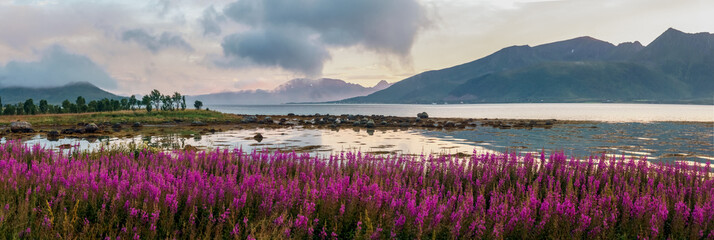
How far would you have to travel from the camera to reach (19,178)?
26.3 ft

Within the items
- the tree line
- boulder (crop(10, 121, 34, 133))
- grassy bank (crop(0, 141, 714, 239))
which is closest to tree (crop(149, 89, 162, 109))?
the tree line

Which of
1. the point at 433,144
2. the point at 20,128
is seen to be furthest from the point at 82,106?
the point at 433,144

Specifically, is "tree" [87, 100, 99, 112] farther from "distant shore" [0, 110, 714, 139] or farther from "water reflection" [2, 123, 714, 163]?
"water reflection" [2, 123, 714, 163]

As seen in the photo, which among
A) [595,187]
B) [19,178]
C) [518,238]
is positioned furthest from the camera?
[595,187]

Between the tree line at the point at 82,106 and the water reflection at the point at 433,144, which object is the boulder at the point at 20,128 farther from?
the tree line at the point at 82,106

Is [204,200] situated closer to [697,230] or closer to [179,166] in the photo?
[179,166]

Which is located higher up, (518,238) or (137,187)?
(137,187)

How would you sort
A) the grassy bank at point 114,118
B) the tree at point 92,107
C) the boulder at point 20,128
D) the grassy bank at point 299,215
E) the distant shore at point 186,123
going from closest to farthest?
the grassy bank at point 299,215
the boulder at point 20,128
the distant shore at point 186,123
the grassy bank at point 114,118
the tree at point 92,107

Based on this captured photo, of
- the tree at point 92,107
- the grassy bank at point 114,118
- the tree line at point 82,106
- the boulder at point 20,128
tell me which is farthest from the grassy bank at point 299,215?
the tree at point 92,107

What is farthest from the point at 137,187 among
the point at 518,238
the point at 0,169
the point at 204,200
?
the point at 518,238

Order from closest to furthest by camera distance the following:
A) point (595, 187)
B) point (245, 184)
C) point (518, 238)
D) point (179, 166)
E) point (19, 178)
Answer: point (518, 238), point (245, 184), point (19, 178), point (595, 187), point (179, 166)

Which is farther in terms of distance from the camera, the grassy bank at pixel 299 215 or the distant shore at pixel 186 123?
the distant shore at pixel 186 123

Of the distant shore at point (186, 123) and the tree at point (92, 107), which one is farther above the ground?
the tree at point (92, 107)

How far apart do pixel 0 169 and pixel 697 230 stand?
44.1 ft
